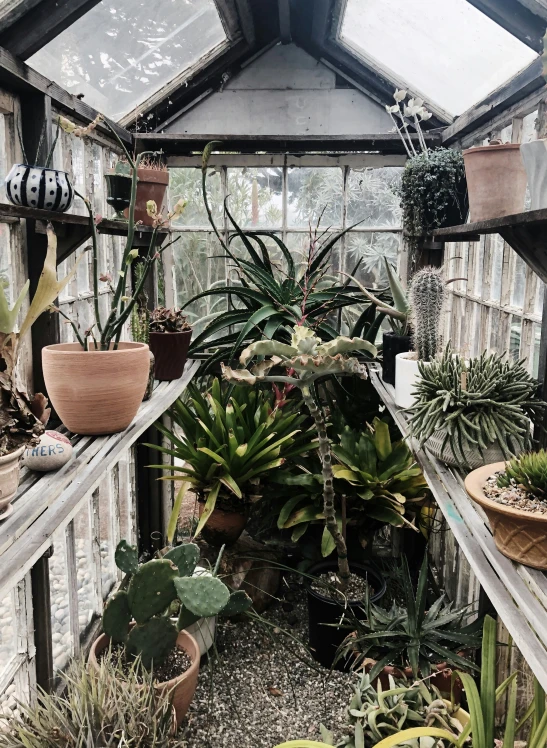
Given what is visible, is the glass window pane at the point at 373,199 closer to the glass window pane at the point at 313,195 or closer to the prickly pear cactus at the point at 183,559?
the glass window pane at the point at 313,195

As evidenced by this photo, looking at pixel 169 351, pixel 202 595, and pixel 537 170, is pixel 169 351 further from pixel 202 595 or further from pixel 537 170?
pixel 537 170

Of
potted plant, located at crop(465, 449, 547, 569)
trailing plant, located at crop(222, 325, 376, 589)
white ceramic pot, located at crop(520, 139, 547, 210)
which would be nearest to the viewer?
potted plant, located at crop(465, 449, 547, 569)

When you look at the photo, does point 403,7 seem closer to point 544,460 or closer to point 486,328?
point 486,328

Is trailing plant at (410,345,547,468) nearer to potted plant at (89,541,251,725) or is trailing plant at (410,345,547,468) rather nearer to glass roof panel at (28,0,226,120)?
potted plant at (89,541,251,725)

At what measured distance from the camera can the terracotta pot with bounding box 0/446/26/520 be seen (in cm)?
106

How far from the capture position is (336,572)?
7.90 ft

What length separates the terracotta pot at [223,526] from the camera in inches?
97.4

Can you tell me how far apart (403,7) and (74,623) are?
87.7 inches

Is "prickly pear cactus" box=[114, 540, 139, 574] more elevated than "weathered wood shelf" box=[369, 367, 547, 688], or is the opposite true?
"weathered wood shelf" box=[369, 367, 547, 688]

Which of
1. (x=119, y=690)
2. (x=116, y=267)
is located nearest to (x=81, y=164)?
(x=116, y=267)

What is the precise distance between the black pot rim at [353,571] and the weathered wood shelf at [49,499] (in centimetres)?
93

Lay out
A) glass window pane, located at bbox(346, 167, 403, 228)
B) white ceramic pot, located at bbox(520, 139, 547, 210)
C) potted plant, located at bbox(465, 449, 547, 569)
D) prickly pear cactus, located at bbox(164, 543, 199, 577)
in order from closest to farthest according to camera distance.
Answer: potted plant, located at bbox(465, 449, 547, 569) < white ceramic pot, located at bbox(520, 139, 547, 210) < prickly pear cactus, located at bbox(164, 543, 199, 577) < glass window pane, located at bbox(346, 167, 403, 228)

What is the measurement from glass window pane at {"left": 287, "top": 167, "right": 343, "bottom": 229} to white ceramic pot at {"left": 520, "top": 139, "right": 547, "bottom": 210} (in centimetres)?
193

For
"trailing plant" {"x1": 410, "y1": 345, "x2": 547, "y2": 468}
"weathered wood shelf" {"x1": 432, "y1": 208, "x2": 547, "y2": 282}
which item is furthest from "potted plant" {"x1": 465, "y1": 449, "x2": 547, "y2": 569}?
"weathered wood shelf" {"x1": 432, "y1": 208, "x2": 547, "y2": 282}
